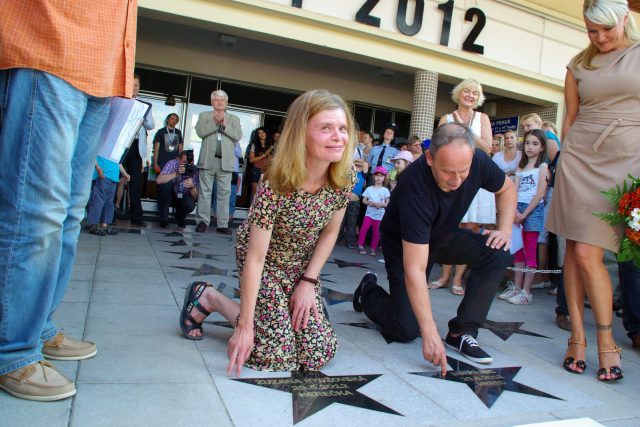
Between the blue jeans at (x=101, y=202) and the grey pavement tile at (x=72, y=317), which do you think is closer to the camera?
the grey pavement tile at (x=72, y=317)

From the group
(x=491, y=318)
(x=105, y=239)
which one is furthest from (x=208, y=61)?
(x=491, y=318)

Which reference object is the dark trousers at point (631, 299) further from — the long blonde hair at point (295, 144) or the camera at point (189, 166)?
the camera at point (189, 166)

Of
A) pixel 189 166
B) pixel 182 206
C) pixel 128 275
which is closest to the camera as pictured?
pixel 128 275

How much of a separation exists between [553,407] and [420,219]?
102cm

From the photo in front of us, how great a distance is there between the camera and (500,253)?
301 centimetres

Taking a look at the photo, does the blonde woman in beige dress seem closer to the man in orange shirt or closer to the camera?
the man in orange shirt

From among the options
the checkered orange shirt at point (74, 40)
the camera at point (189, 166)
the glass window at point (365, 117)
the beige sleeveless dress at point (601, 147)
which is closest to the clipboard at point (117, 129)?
the checkered orange shirt at point (74, 40)

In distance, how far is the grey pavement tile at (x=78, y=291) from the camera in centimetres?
318

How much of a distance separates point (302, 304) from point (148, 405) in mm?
862

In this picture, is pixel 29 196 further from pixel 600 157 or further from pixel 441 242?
pixel 600 157

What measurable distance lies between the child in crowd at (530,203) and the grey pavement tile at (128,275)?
9.68 feet

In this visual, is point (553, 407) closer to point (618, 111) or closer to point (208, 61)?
point (618, 111)

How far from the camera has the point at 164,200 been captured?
7840 millimetres

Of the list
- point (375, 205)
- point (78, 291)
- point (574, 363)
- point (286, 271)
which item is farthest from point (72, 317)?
point (375, 205)
